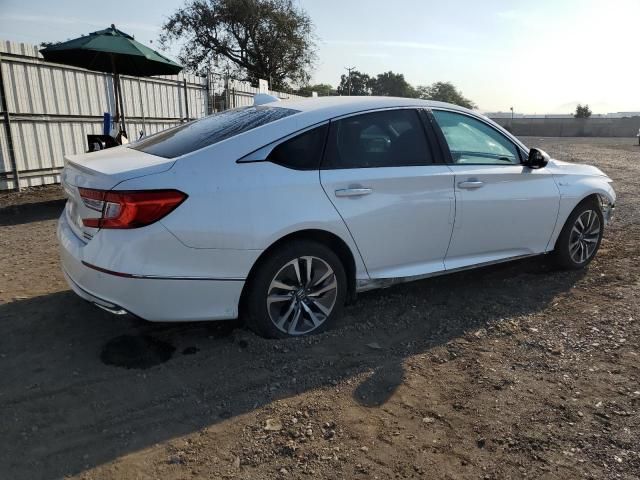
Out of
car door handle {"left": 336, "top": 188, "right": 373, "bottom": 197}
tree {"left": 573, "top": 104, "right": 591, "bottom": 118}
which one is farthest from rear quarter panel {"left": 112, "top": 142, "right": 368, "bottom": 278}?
tree {"left": 573, "top": 104, "right": 591, "bottom": 118}

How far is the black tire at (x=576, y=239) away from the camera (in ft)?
16.4

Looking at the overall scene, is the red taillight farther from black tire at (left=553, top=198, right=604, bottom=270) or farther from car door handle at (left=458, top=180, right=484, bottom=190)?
black tire at (left=553, top=198, right=604, bottom=270)

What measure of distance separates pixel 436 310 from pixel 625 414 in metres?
1.57

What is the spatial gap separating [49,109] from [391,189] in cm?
833

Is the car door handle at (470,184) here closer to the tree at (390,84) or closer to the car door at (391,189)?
the car door at (391,189)

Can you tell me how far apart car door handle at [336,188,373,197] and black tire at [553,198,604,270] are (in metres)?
2.43

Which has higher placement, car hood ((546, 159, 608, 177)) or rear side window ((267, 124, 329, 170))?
rear side window ((267, 124, 329, 170))

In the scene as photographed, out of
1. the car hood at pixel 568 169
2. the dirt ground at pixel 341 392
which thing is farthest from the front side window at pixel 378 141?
the car hood at pixel 568 169

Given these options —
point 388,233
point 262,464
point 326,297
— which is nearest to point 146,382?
point 262,464

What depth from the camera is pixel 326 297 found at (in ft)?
11.9

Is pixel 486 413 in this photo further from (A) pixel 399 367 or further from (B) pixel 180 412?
(B) pixel 180 412

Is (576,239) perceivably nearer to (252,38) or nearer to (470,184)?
(470,184)

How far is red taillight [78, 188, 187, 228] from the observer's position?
2920mm

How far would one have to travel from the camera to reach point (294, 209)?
10.8 feet
